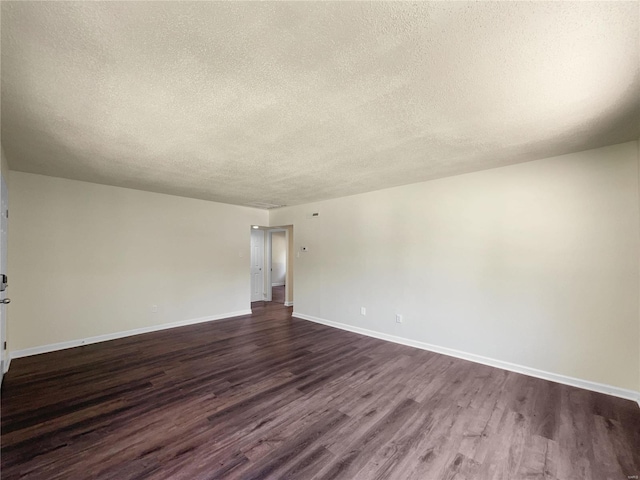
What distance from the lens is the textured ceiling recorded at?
4.00 ft

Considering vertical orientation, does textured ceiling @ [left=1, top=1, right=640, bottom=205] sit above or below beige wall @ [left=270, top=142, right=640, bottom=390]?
above

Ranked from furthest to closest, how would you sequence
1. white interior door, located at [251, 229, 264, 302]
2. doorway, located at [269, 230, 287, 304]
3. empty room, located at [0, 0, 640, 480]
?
doorway, located at [269, 230, 287, 304] → white interior door, located at [251, 229, 264, 302] → empty room, located at [0, 0, 640, 480]

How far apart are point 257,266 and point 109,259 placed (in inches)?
153

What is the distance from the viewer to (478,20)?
1.24 metres

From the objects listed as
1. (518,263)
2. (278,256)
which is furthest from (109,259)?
(278,256)

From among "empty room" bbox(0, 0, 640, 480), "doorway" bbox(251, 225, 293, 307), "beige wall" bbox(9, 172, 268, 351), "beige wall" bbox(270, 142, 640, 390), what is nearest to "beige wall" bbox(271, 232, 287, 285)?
"doorway" bbox(251, 225, 293, 307)

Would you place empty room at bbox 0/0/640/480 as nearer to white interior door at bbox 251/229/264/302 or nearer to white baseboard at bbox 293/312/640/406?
white baseboard at bbox 293/312/640/406

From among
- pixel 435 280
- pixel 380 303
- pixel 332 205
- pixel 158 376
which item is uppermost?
pixel 332 205

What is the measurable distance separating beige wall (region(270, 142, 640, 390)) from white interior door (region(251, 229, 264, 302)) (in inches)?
152

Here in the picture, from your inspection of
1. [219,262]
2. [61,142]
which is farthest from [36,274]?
[219,262]

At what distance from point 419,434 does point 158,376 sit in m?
2.90

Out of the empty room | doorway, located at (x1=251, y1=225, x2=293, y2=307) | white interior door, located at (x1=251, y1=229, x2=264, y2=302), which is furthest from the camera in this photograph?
white interior door, located at (x1=251, y1=229, x2=264, y2=302)

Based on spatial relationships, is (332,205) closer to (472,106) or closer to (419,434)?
(472,106)

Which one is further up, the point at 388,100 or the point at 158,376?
the point at 388,100
